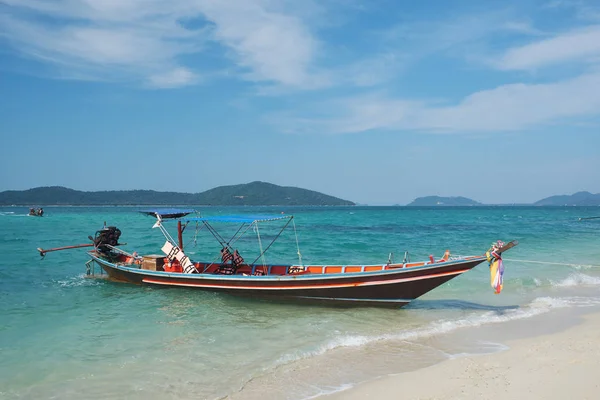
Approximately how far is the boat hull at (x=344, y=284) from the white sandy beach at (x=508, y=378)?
10.7 feet

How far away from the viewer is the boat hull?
12.4 metres

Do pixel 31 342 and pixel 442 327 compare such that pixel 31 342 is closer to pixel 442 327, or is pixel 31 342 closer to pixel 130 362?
pixel 130 362

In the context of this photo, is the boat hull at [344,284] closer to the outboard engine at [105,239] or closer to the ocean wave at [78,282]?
the ocean wave at [78,282]

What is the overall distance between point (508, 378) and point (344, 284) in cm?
617

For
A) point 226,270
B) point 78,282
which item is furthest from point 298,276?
point 78,282

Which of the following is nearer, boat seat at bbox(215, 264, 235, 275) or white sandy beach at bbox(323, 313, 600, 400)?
white sandy beach at bbox(323, 313, 600, 400)

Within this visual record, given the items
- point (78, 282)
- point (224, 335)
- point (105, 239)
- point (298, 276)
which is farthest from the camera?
point (105, 239)

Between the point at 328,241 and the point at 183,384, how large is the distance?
1053 inches

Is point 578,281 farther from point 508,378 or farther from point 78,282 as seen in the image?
→ point 78,282

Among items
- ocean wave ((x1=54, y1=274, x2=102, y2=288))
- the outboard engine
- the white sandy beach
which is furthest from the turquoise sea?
the outboard engine

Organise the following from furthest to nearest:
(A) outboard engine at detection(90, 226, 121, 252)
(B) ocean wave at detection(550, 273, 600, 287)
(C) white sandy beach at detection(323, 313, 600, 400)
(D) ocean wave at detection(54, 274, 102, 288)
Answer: (A) outboard engine at detection(90, 226, 121, 252) < (D) ocean wave at detection(54, 274, 102, 288) < (B) ocean wave at detection(550, 273, 600, 287) < (C) white sandy beach at detection(323, 313, 600, 400)

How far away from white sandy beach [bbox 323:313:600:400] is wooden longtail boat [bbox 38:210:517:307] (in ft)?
10.0

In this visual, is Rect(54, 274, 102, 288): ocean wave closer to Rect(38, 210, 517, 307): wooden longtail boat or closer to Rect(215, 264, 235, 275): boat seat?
Rect(38, 210, 517, 307): wooden longtail boat

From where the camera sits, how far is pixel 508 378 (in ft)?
25.0
